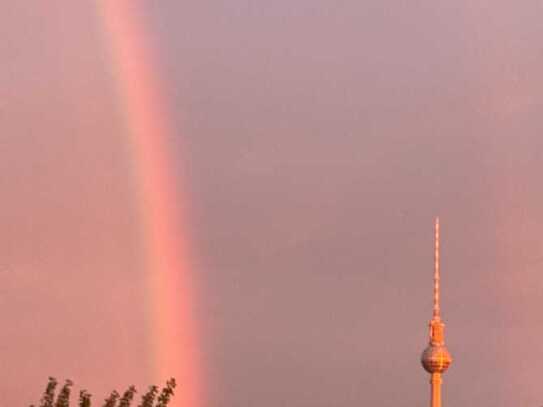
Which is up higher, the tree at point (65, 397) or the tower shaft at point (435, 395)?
the tower shaft at point (435, 395)

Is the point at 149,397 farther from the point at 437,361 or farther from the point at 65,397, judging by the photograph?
the point at 437,361

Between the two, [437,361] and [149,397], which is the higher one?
[437,361]

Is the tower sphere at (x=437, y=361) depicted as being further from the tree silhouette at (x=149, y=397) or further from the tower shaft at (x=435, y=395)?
the tree silhouette at (x=149, y=397)

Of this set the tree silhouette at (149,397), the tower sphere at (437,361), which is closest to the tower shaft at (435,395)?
the tower sphere at (437,361)

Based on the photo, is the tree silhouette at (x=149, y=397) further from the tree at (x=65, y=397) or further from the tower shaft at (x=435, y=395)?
the tower shaft at (x=435, y=395)

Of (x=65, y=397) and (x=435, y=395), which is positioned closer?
(x=65, y=397)

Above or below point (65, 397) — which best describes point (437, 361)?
above

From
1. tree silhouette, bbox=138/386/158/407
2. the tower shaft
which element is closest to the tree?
A: tree silhouette, bbox=138/386/158/407

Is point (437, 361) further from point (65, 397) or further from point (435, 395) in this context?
point (65, 397)

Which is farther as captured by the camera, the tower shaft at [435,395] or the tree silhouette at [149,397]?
the tower shaft at [435,395]

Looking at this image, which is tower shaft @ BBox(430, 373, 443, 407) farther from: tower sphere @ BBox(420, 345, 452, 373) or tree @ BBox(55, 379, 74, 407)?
tree @ BBox(55, 379, 74, 407)

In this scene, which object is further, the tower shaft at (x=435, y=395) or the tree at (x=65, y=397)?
the tower shaft at (x=435, y=395)

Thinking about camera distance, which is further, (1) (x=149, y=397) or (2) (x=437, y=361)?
(2) (x=437, y=361)

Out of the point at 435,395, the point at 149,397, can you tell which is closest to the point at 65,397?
the point at 149,397
